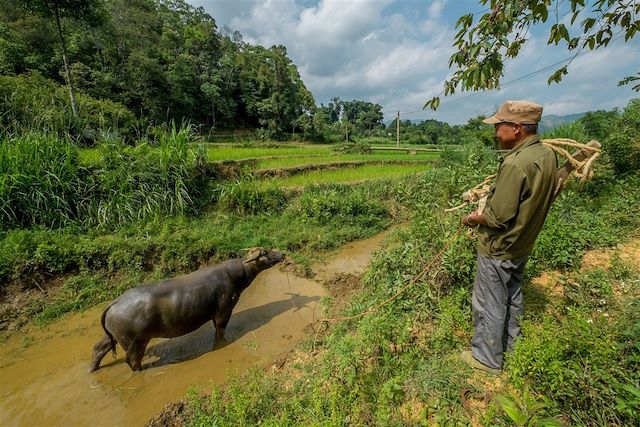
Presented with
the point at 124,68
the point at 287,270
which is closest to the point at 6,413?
the point at 287,270

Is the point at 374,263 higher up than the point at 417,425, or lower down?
higher up

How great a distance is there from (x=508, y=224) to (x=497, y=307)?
67cm

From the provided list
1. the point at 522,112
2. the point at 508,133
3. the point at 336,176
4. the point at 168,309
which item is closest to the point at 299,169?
the point at 336,176

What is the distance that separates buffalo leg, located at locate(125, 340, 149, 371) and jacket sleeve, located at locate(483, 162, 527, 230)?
12.3 feet

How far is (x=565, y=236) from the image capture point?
4.19m

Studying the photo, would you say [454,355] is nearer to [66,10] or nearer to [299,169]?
[299,169]

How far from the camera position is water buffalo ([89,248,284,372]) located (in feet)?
11.6

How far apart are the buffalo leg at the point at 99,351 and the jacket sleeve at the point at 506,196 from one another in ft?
13.8

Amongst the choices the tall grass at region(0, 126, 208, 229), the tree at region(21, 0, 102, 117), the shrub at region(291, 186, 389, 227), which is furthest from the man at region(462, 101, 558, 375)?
the tree at region(21, 0, 102, 117)

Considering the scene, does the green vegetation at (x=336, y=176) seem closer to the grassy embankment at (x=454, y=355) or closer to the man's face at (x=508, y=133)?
the grassy embankment at (x=454, y=355)

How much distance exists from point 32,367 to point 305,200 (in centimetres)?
569

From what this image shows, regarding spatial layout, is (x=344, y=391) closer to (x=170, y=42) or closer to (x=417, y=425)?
(x=417, y=425)

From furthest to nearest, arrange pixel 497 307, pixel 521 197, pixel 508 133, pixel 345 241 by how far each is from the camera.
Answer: pixel 345 241
pixel 497 307
pixel 508 133
pixel 521 197

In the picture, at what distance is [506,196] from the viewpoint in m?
2.22
